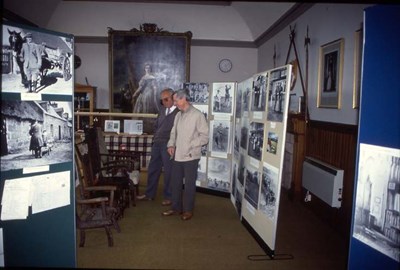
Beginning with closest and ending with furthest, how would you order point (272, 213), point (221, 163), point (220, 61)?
point (272, 213), point (221, 163), point (220, 61)

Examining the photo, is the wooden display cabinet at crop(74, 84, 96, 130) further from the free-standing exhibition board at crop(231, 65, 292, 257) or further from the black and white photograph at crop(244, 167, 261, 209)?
the black and white photograph at crop(244, 167, 261, 209)

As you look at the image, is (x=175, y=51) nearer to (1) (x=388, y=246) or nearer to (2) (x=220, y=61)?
(2) (x=220, y=61)

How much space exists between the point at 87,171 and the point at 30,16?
470cm

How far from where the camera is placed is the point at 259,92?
11.0 ft

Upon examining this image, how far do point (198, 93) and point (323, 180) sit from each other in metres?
2.09

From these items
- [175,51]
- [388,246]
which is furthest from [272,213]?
[175,51]

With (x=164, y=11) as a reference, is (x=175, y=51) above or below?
below

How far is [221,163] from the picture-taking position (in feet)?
15.2

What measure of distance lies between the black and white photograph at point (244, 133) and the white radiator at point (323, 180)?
923 mm

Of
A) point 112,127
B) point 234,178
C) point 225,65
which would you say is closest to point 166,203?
point 234,178

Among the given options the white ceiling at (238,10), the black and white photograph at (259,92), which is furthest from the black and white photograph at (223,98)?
the white ceiling at (238,10)

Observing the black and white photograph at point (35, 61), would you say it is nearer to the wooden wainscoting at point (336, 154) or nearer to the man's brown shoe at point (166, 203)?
the man's brown shoe at point (166, 203)

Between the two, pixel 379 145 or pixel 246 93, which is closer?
pixel 379 145

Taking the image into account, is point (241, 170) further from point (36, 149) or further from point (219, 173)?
point (36, 149)
